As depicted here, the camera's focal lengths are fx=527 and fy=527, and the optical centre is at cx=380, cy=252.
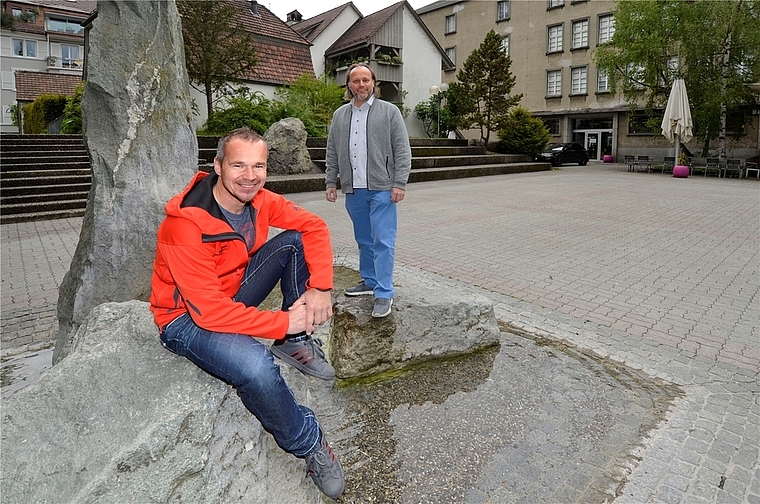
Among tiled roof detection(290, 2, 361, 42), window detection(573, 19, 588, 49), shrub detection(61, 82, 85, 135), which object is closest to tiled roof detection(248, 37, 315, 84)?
tiled roof detection(290, 2, 361, 42)

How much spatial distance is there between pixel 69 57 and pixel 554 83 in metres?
41.7

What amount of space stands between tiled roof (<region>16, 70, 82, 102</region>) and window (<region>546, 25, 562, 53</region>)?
32101 millimetres

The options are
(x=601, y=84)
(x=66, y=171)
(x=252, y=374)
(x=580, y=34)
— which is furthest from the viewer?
(x=580, y=34)

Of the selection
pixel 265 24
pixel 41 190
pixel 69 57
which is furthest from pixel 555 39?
pixel 69 57

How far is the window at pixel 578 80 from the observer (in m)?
34.9

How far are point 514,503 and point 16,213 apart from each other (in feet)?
40.2

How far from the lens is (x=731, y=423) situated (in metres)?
3.25

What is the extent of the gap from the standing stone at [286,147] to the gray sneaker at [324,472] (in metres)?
14.8

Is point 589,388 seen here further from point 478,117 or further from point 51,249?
point 478,117

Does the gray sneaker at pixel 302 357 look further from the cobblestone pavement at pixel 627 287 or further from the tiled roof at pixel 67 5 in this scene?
the tiled roof at pixel 67 5

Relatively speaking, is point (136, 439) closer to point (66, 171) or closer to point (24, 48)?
point (66, 171)

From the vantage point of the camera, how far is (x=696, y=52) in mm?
22469

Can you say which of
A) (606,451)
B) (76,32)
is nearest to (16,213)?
(606,451)

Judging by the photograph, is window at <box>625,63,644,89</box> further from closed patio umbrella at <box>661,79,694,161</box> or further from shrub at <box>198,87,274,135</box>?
shrub at <box>198,87,274,135</box>
